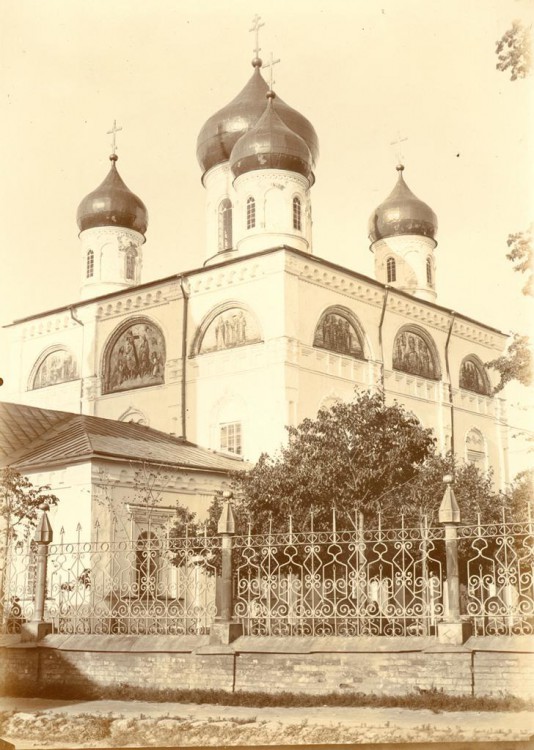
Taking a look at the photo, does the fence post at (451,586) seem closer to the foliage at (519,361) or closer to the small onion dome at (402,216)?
the foliage at (519,361)

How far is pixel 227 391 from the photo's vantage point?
25.5 m

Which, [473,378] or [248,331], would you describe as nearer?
[248,331]

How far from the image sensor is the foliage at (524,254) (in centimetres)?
994

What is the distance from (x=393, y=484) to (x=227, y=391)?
960cm

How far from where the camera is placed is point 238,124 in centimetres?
3056

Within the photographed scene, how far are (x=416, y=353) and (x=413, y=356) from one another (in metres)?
0.22

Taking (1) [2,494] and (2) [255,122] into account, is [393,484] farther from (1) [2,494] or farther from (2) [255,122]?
(2) [255,122]

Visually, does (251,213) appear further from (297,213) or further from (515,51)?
(515,51)

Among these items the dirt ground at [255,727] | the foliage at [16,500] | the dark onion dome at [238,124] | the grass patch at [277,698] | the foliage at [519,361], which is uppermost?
the dark onion dome at [238,124]

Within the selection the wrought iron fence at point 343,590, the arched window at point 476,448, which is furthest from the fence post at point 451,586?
the arched window at point 476,448

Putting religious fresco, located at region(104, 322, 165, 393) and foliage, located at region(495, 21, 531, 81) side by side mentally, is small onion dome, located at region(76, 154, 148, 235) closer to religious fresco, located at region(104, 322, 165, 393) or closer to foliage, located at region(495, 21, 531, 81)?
religious fresco, located at region(104, 322, 165, 393)

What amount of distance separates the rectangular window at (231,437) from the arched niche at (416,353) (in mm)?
5653

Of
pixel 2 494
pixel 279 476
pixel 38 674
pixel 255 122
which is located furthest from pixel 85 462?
pixel 255 122

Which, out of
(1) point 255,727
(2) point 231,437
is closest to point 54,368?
(2) point 231,437
